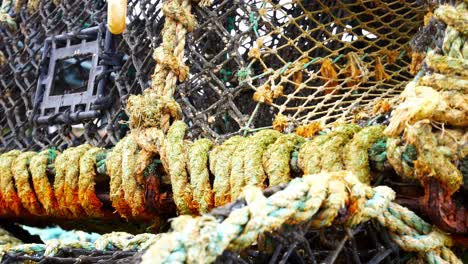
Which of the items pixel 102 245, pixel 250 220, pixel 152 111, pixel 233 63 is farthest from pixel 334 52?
pixel 250 220

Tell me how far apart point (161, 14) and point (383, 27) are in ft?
2.30

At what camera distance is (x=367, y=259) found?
1.24 metres

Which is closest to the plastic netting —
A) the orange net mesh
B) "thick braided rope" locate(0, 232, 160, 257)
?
the orange net mesh

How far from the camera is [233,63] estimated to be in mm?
2117

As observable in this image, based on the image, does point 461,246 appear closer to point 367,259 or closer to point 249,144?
point 367,259

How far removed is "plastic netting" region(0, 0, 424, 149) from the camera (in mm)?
1909

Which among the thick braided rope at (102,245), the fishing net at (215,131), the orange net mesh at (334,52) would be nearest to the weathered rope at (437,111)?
the fishing net at (215,131)

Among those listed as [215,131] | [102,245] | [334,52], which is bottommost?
[102,245]

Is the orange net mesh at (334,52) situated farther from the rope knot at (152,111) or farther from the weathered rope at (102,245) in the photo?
the weathered rope at (102,245)

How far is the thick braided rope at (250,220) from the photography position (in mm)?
950

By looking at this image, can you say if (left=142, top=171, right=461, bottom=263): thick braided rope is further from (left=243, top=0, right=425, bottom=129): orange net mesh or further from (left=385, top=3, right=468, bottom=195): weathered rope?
(left=243, top=0, right=425, bottom=129): orange net mesh

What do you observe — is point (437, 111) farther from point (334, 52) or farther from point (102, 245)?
point (334, 52)

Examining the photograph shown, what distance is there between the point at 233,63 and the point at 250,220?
116cm

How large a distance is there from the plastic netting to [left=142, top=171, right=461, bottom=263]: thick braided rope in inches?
28.4
